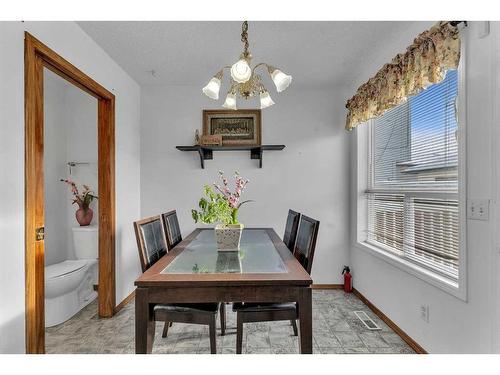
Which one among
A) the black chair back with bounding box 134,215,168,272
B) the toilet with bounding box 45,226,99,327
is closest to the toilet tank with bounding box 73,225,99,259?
the toilet with bounding box 45,226,99,327

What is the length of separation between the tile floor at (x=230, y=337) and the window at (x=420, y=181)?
684 mm

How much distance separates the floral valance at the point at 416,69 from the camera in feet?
5.04

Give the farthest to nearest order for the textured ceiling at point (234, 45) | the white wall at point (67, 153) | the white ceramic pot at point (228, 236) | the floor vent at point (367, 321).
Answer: the white wall at point (67, 153)
the floor vent at point (367, 321)
the textured ceiling at point (234, 45)
the white ceramic pot at point (228, 236)

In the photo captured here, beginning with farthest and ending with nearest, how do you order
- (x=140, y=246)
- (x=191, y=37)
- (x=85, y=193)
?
(x=85, y=193) < (x=191, y=37) < (x=140, y=246)

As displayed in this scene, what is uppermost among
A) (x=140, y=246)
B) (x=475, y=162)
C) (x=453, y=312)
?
(x=475, y=162)

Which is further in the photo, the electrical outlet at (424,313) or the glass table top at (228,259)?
the electrical outlet at (424,313)

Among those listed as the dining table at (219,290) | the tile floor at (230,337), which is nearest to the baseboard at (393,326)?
the tile floor at (230,337)

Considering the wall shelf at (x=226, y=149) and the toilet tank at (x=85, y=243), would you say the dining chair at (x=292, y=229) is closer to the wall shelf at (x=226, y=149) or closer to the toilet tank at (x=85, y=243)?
the wall shelf at (x=226, y=149)

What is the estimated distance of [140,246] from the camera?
171 centimetres

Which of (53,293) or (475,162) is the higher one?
(475,162)

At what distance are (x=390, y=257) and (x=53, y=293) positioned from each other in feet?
9.39

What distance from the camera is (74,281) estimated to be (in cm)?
249
